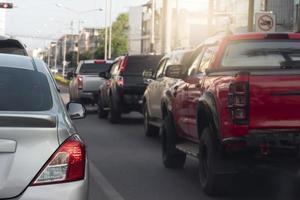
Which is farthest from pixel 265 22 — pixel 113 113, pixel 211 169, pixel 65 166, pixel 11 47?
pixel 65 166

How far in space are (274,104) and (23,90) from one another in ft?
9.77

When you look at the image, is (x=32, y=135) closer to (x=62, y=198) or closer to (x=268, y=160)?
(x=62, y=198)

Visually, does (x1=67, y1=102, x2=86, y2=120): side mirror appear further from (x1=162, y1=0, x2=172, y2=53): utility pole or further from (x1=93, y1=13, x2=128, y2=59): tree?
(x1=93, y1=13, x2=128, y2=59): tree

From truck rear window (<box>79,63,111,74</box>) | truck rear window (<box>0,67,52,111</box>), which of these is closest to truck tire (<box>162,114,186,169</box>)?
truck rear window (<box>0,67,52,111</box>)

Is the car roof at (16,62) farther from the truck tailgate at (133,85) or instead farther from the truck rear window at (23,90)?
the truck tailgate at (133,85)

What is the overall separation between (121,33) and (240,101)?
4512 inches

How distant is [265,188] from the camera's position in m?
8.93

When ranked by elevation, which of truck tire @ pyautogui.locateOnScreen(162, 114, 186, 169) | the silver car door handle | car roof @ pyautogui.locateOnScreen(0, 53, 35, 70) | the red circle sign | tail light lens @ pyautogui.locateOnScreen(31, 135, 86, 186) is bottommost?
truck tire @ pyautogui.locateOnScreen(162, 114, 186, 169)

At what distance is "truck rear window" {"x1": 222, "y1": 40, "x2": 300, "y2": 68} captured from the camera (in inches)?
332

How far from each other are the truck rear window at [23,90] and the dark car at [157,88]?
6567mm

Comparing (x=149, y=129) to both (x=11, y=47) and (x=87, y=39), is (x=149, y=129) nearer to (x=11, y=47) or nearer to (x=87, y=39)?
(x=11, y=47)

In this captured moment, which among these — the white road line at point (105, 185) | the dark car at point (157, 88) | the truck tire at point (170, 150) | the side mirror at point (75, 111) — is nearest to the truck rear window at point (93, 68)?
the dark car at point (157, 88)

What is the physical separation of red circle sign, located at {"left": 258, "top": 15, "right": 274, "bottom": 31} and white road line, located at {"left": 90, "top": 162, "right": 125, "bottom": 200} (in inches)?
372

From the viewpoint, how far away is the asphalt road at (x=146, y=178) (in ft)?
27.0
